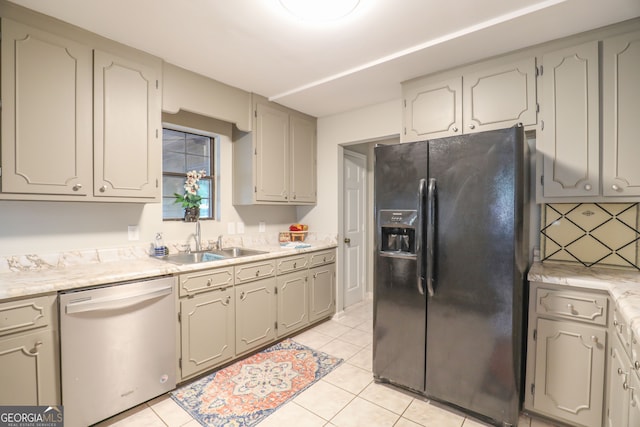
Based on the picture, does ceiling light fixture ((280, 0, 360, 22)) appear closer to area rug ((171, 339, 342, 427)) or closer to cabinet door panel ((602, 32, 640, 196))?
cabinet door panel ((602, 32, 640, 196))

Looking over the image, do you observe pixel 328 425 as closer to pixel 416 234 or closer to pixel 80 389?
pixel 416 234

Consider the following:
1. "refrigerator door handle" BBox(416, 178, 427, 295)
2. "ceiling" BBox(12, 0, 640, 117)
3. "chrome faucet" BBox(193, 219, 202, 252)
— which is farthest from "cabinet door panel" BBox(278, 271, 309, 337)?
"ceiling" BBox(12, 0, 640, 117)

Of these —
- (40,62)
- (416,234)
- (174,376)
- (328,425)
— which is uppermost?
(40,62)

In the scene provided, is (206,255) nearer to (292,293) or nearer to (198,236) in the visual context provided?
(198,236)

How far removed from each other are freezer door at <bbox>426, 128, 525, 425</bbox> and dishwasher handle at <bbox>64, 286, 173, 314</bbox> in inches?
72.1

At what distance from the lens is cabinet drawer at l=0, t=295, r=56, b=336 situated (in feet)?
4.80

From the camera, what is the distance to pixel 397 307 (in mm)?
2137

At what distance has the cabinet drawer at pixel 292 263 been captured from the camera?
2.87m

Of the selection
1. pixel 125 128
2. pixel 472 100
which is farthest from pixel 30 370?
pixel 472 100

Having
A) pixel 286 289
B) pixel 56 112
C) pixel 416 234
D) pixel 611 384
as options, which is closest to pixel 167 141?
pixel 56 112

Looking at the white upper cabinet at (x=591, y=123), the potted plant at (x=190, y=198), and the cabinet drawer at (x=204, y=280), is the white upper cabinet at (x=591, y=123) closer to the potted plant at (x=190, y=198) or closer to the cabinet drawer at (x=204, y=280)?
the cabinet drawer at (x=204, y=280)

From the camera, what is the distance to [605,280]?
1686mm

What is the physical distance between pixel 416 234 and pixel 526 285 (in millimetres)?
763

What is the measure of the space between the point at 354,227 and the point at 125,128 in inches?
111
